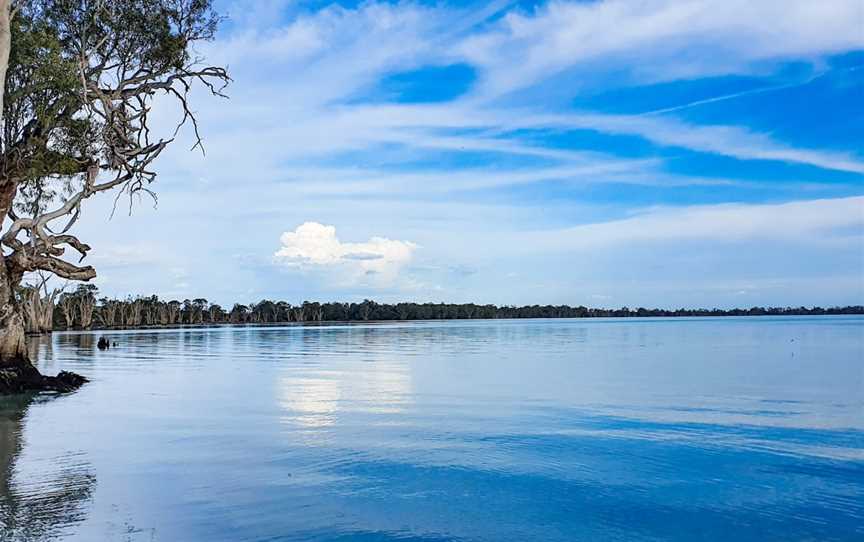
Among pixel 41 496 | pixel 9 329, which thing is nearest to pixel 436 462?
pixel 41 496

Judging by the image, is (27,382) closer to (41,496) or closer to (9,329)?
(9,329)

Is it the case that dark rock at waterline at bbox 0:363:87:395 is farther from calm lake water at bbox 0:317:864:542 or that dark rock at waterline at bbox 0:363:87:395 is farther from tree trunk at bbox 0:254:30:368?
calm lake water at bbox 0:317:864:542

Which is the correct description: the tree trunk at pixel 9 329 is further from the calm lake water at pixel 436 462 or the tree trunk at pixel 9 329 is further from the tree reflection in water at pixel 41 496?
the tree reflection in water at pixel 41 496

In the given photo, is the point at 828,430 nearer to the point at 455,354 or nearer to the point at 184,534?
the point at 184,534

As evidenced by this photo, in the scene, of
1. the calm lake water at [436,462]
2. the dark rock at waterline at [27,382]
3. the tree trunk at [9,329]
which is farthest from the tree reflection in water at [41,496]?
the tree trunk at [9,329]

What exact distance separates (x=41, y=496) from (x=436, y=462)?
564cm

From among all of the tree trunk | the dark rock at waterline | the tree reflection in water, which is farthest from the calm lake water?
the tree trunk

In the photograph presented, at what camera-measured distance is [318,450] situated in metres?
12.3

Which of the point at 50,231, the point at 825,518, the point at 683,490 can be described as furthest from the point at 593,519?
the point at 50,231

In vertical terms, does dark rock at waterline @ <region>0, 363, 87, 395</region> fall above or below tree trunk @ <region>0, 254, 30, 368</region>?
below

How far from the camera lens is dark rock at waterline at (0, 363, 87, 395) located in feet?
65.5

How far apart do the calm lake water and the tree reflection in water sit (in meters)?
0.04

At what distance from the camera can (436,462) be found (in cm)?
1145

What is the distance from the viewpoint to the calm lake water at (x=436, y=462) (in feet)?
26.9
